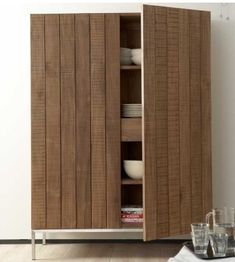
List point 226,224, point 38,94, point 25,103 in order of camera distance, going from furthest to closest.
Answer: point 25,103 → point 38,94 → point 226,224

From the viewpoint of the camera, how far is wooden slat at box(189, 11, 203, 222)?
3838mm

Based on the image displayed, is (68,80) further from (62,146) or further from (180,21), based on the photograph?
(180,21)

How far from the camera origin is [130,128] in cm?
382

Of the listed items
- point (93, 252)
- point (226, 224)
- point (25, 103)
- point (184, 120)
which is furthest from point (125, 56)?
point (226, 224)

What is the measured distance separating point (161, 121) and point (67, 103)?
68 centimetres

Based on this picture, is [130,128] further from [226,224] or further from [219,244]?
[219,244]

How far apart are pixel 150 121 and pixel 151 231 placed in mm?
756

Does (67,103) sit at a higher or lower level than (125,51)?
lower

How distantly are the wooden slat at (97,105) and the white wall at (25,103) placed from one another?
0.58 meters

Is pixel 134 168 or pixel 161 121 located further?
pixel 134 168

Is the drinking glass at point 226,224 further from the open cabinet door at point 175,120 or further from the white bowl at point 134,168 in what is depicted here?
the white bowl at point 134,168

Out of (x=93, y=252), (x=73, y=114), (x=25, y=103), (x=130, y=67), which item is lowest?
(x=93, y=252)

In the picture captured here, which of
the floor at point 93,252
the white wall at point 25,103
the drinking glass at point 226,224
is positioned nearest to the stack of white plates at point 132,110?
the white wall at point 25,103

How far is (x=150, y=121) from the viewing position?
144 inches
